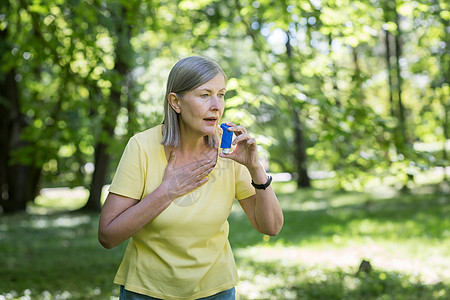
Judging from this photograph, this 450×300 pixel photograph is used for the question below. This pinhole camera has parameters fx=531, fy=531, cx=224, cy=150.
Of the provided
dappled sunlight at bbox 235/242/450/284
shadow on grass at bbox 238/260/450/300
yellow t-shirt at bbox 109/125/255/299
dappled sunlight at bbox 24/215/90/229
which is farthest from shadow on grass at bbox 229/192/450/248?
yellow t-shirt at bbox 109/125/255/299

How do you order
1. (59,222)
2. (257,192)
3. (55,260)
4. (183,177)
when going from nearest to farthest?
(183,177) < (257,192) < (55,260) < (59,222)

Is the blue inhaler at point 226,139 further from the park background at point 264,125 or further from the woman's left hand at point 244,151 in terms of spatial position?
the park background at point 264,125

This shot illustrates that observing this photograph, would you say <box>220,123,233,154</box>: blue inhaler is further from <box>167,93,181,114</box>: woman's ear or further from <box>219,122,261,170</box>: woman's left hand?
<box>167,93,181,114</box>: woman's ear

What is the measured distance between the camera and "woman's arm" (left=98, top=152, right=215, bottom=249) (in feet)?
7.20

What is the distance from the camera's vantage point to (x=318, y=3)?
234 inches

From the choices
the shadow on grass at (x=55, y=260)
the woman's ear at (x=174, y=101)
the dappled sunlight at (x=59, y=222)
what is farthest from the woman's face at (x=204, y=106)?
the dappled sunlight at (x=59, y=222)

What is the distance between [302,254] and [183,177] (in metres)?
7.47

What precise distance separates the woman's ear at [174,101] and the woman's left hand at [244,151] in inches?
9.4

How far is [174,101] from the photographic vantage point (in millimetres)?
2387

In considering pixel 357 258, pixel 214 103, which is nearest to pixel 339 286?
pixel 357 258

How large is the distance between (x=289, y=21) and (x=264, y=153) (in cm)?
162

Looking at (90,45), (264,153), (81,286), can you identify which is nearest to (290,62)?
(264,153)

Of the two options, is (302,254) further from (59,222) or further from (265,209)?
(59,222)

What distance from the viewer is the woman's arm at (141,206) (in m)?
2.19
